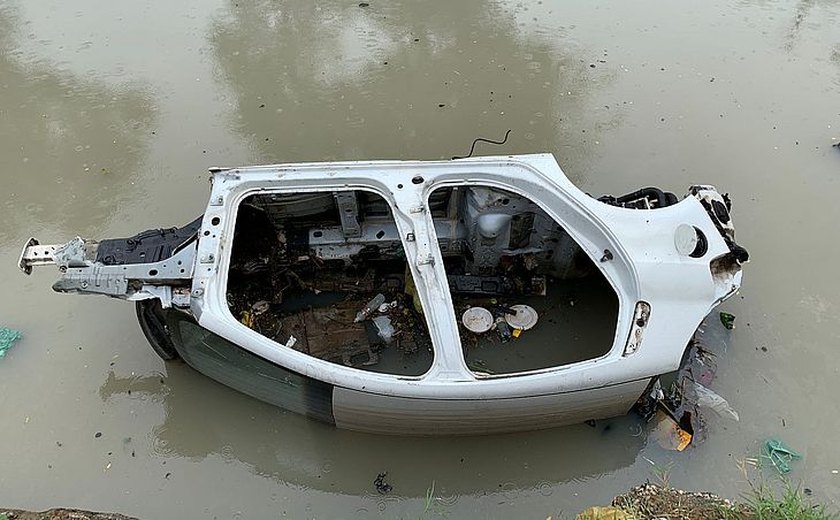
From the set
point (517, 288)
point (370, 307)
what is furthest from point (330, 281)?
point (517, 288)

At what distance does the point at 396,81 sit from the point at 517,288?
7.84 ft

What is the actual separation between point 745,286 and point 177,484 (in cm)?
355

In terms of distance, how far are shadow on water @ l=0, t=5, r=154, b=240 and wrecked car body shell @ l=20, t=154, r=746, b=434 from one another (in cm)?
160

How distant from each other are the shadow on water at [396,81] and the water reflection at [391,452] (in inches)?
84.7

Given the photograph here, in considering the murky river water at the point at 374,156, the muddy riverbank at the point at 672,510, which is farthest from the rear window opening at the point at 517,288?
the muddy riverbank at the point at 672,510

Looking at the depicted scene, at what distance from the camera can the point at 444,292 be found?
2.90 meters

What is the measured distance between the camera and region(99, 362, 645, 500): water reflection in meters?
3.26

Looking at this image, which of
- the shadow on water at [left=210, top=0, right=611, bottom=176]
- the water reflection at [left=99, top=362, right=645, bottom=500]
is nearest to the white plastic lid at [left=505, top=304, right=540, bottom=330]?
the water reflection at [left=99, top=362, right=645, bottom=500]

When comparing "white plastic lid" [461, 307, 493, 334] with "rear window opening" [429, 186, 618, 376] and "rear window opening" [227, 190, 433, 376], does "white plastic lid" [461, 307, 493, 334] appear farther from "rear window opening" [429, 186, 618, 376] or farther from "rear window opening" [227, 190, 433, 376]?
"rear window opening" [227, 190, 433, 376]

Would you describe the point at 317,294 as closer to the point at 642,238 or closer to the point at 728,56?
the point at 642,238

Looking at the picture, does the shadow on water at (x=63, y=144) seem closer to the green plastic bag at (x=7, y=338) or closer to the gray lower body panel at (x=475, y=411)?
the green plastic bag at (x=7, y=338)

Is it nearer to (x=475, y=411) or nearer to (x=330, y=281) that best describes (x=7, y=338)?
(x=330, y=281)

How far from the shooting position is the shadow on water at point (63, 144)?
15.0 feet

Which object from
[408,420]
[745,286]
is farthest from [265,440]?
[745,286]
